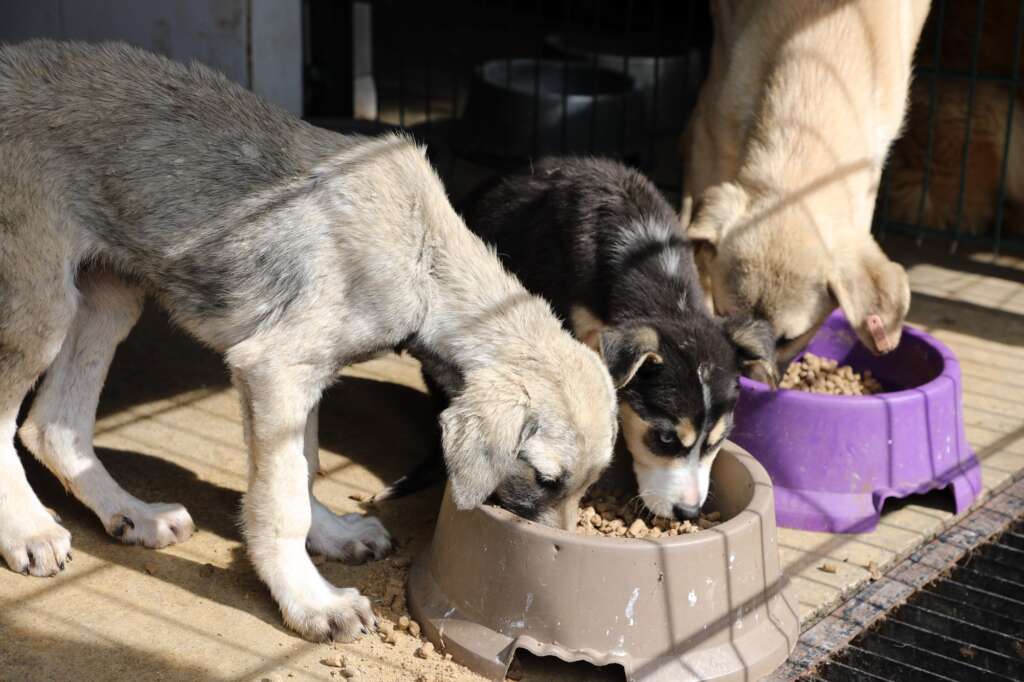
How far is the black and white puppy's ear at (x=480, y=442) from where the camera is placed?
10.9 ft

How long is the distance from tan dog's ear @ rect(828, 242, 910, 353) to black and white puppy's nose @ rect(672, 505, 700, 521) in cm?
108

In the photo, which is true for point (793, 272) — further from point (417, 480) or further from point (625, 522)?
point (417, 480)

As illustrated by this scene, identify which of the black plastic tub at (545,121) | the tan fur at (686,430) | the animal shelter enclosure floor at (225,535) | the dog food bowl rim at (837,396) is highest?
the black plastic tub at (545,121)

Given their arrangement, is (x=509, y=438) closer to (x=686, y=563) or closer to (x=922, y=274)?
(x=686, y=563)

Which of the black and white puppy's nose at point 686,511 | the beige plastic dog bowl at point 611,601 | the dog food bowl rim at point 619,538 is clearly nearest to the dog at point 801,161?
the black and white puppy's nose at point 686,511

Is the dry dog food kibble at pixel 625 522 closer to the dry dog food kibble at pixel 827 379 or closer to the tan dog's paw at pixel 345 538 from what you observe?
the tan dog's paw at pixel 345 538

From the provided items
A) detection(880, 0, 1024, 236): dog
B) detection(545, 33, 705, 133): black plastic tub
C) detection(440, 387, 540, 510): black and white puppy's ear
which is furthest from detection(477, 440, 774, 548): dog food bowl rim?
detection(545, 33, 705, 133): black plastic tub

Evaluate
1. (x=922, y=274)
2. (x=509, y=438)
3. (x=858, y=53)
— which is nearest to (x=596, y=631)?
(x=509, y=438)

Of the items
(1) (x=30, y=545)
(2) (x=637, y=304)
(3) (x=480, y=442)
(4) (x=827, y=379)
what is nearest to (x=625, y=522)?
(2) (x=637, y=304)

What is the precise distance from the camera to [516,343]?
3.58 m

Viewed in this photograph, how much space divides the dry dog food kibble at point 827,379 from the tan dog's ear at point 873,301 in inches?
19.6

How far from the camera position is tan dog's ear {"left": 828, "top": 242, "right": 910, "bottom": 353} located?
4.60 m

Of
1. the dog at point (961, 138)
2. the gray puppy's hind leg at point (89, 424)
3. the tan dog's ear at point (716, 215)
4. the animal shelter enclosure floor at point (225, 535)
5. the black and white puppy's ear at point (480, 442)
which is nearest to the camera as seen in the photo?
the black and white puppy's ear at point (480, 442)

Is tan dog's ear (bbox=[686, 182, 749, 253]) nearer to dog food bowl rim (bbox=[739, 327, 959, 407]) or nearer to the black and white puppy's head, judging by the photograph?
dog food bowl rim (bbox=[739, 327, 959, 407])
